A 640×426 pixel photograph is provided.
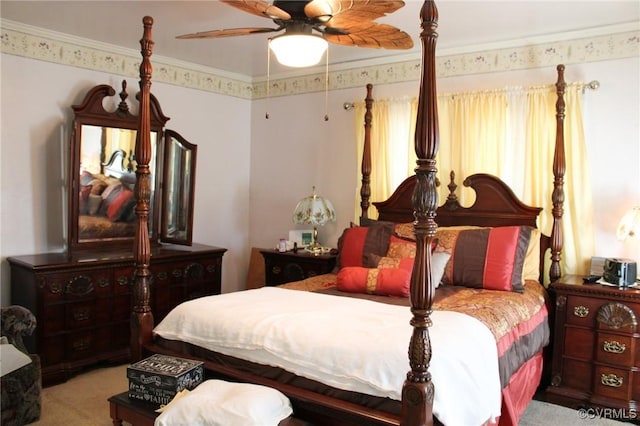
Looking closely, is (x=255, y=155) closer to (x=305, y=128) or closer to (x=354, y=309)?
(x=305, y=128)

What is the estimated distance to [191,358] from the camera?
2609mm

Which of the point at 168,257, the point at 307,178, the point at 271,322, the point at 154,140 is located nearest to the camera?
the point at 271,322

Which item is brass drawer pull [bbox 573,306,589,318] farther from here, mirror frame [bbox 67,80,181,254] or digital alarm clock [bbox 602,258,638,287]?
mirror frame [bbox 67,80,181,254]

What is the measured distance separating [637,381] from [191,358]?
261cm

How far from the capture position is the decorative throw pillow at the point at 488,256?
3285 mm

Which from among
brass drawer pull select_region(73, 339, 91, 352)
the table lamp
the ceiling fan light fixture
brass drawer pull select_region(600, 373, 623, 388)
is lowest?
brass drawer pull select_region(73, 339, 91, 352)

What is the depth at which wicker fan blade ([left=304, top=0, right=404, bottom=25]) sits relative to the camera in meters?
2.35

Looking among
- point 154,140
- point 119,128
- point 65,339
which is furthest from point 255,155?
point 65,339

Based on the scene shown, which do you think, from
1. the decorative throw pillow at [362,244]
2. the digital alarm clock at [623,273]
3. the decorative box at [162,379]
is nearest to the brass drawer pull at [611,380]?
the digital alarm clock at [623,273]

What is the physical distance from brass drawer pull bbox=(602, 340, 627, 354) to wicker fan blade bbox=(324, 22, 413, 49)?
85.2 inches

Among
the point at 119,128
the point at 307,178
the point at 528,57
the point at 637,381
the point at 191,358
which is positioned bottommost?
the point at 637,381

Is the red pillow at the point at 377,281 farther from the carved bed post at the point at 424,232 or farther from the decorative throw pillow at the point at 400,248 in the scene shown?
the carved bed post at the point at 424,232

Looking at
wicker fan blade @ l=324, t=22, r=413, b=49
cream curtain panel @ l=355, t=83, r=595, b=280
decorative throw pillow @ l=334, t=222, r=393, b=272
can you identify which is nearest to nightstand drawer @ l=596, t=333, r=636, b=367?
cream curtain panel @ l=355, t=83, r=595, b=280

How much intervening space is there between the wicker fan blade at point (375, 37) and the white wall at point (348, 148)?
57.7 inches
